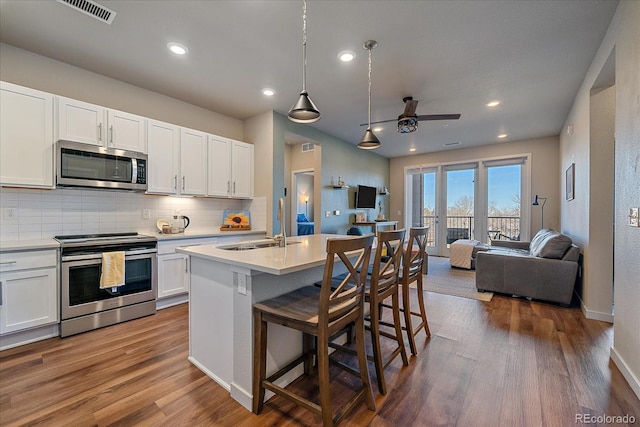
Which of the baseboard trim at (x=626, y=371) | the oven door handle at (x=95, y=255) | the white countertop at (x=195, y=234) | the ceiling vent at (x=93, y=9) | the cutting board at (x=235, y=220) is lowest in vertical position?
the baseboard trim at (x=626, y=371)

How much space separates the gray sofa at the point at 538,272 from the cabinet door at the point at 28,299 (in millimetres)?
5115

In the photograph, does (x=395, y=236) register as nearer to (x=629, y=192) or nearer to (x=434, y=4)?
(x=629, y=192)

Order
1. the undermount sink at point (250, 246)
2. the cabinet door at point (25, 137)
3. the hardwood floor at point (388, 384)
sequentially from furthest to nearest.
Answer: the cabinet door at point (25, 137) → the undermount sink at point (250, 246) → the hardwood floor at point (388, 384)

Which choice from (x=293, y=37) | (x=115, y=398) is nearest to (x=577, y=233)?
(x=293, y=37)

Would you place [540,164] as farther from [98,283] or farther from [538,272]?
[98,283]

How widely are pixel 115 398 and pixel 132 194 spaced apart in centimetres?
254

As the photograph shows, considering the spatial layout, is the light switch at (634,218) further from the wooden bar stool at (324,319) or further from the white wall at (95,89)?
the white wall at (95,89)

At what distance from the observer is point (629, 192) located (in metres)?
1.93

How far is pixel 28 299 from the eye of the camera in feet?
7.98

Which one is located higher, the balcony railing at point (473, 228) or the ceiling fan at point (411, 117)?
the ceiling fan at point (411, 117)

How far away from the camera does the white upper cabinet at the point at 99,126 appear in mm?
2785

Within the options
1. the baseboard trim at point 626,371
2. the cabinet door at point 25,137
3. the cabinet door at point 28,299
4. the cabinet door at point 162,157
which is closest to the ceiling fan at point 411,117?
the baseboard trim at point 626,371

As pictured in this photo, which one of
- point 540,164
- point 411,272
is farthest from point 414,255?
point 540,164

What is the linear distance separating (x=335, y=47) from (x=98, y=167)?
2.80m
